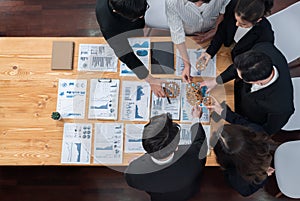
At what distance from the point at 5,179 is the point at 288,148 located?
255 cm

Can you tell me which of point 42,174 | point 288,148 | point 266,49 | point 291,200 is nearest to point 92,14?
point 42,174

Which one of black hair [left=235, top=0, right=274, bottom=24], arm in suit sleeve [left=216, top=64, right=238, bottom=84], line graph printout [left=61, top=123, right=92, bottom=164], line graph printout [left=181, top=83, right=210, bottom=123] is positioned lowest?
line graph printout [left=61, top=123, right=92, bottom=164]

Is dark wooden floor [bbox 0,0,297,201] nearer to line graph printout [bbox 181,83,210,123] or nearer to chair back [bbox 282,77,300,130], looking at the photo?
chair back [bbox 282,77,300,130]

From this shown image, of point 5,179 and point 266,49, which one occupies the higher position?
point 266,49

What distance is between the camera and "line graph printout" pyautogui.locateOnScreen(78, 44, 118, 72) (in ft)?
9.04

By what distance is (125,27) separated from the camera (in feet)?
8.37

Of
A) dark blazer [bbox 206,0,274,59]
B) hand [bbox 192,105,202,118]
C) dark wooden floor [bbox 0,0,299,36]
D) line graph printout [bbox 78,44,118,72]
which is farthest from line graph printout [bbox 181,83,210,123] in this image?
dark wooden floor [bbox 0,0,299,36]

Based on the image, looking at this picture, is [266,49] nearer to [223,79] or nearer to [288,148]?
[223,79]

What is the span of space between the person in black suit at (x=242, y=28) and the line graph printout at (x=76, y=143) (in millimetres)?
990

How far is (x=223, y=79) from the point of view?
8.55 feet

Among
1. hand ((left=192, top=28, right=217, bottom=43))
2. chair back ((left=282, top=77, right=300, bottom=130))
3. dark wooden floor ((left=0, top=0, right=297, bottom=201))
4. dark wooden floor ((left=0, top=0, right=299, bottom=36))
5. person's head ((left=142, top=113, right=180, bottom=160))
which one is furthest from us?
dark wooden floor ((left=0, top=0, right=299, bottom=36))

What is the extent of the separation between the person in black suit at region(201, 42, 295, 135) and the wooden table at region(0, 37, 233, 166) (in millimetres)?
113

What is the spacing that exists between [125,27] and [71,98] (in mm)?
655

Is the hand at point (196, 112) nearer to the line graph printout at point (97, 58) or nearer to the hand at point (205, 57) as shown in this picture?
the hand at point (205, 57)
